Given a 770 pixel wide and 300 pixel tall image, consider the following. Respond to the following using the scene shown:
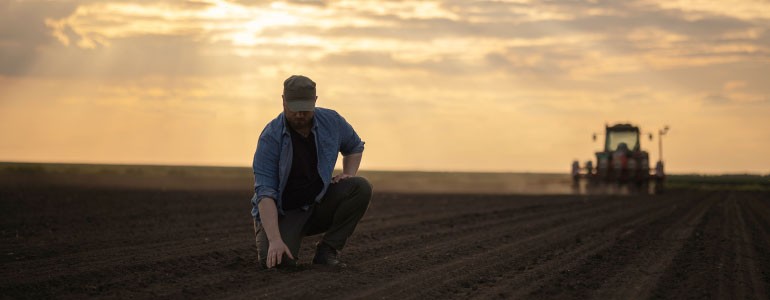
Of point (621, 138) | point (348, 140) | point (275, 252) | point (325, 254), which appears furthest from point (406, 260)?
point (621, 138)

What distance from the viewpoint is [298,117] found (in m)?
5.68

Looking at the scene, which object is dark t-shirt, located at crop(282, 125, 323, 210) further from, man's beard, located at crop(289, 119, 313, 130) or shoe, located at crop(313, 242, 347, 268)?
shoe, located at crop(313, 242, 347, 268)

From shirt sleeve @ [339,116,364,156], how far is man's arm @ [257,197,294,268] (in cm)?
90

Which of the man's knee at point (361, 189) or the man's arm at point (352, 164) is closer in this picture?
the man's knee at point (361, 189)

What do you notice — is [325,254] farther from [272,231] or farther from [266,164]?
[266,164]

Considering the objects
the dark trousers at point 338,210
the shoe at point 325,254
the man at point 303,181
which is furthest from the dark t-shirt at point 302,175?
the shoe at point 325,254

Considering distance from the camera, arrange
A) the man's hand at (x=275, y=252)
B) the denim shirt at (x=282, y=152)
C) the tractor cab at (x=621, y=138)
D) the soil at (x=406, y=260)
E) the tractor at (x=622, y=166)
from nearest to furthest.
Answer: the soil at (x=406, y=260) < the man's hand at (x=275, y=252) < the denim shirt at (x=282, y=152) < the tractor at (x=622, y=166) < the tractor cab at (x=621, y=138)

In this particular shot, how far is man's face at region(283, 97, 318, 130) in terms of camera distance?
18.6 ft

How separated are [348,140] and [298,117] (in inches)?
34.1

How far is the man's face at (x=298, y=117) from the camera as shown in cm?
566

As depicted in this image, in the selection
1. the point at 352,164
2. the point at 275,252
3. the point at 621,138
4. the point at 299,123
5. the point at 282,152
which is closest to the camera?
the point at 275,252

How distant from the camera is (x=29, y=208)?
15.0m

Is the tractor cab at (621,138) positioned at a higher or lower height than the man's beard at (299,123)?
higher

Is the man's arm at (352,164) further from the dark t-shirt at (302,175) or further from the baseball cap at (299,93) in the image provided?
the baseball cap at (299,93)
